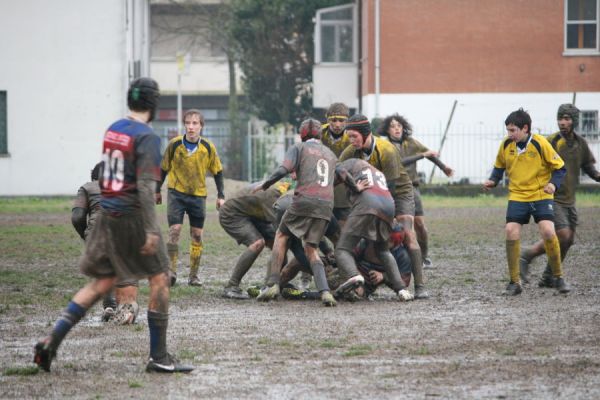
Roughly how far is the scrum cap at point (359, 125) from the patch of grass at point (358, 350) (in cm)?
367

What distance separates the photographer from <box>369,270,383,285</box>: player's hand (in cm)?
1252

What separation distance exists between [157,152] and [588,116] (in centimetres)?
3300

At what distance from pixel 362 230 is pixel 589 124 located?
90.0 feet

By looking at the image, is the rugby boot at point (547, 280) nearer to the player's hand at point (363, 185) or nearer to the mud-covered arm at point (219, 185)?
the player's hand at point (363, 185)

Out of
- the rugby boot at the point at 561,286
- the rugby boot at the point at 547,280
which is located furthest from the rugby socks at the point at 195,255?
the rugby boot at the point at 561,286

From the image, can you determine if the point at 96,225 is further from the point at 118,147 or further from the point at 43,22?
the point at 43,22

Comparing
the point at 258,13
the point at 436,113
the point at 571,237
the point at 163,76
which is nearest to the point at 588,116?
the point at 436,113

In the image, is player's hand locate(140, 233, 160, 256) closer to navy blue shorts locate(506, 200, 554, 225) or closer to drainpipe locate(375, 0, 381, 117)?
navy blue shorts locate(506, 200, 554, 225)

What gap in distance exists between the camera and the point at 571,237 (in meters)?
13.6

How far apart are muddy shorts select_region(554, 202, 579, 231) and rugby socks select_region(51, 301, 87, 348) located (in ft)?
22.2

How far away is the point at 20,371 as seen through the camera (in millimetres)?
8141

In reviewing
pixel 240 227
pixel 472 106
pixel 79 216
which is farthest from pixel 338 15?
pixel 79 216

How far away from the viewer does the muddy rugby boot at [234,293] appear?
1277 centimetres

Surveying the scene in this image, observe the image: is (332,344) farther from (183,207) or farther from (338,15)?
(338,15)
